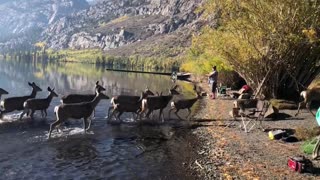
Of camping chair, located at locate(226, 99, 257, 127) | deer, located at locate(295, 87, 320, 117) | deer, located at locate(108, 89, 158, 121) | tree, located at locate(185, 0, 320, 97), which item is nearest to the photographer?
deer, located at locate(108, 89, 158, 121)

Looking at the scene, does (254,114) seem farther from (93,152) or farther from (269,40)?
(93,152)

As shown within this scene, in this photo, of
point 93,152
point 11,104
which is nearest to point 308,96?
point 93,152

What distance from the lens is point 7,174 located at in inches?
622

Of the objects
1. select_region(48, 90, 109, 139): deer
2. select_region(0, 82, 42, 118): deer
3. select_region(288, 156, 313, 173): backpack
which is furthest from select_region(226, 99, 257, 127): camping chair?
select_region(0, 82, 42, 118): deer

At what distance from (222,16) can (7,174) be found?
23.6 meters

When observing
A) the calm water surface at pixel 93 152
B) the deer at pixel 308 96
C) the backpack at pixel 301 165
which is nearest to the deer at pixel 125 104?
the calm water surface at pixel 93 152

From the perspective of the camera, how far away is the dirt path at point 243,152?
51.8 ft

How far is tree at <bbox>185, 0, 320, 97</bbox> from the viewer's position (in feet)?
102

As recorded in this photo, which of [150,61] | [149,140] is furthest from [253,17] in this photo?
[150,61]

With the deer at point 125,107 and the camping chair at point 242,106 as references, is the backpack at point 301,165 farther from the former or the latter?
the deer at point 125,107

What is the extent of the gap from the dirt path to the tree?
7387 millimetres

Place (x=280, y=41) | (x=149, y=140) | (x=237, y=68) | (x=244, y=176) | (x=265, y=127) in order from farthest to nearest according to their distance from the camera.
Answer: (x=237, y=68) < (x=280, y=41) < (x=265, y=127) < (x=149, y=140) < (x=244, y=176)

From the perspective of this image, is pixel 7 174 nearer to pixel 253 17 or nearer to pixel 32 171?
pixel 32 171

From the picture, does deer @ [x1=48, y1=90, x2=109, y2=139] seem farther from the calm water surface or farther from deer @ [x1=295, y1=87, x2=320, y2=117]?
deer @ [x1=295, y1=87, x2=320, y2=117]
